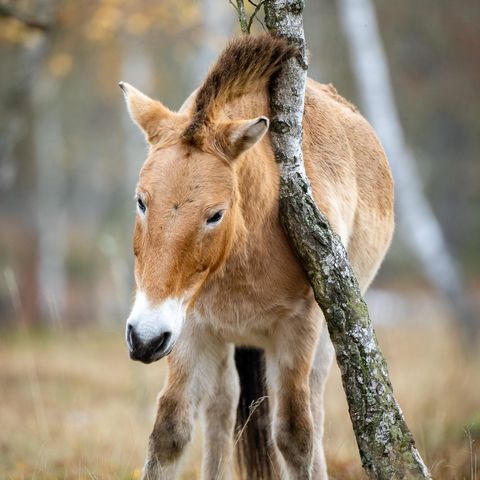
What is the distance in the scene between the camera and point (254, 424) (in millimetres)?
5277

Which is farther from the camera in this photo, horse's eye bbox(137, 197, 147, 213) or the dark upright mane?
the dark upright mane

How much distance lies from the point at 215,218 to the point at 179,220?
0.20m

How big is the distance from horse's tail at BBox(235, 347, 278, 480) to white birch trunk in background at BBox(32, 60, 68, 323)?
16.0 m

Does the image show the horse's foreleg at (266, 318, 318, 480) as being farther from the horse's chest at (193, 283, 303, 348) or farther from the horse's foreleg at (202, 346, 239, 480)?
the horse's foreleg at (202, 346, 239, 480)

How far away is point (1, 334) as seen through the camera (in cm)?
1574

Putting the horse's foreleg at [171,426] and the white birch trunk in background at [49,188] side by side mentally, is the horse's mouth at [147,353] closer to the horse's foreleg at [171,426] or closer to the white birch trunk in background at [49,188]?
the horse's foreleg at [171,426]

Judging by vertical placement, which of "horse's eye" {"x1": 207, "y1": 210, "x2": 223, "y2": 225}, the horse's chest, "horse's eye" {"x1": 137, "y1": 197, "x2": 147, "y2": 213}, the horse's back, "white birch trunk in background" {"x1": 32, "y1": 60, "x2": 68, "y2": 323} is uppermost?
"white birch trunk in background" {"x1": 32, "y1": 60, "x2": 68, "y2": 323}

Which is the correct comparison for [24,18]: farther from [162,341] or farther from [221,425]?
[162,341]

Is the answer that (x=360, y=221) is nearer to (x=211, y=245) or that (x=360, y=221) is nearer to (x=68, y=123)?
(x=211, y=245)

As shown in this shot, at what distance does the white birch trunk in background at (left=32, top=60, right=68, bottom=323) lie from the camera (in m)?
22.6

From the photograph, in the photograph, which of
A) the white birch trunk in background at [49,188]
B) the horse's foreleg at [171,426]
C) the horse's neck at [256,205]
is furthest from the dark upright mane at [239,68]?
the white birch trunk in background at [49,188]

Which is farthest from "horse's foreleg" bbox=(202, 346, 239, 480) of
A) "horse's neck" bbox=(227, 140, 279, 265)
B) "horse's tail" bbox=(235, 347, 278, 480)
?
"horse's neck" bbox=(227, 140, 279, 265)

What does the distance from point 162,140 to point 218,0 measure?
32.0 feet

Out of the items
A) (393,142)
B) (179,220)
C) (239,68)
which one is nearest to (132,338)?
(179,220)
